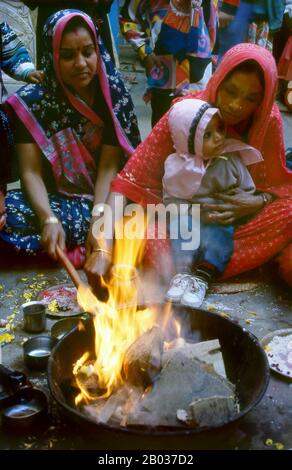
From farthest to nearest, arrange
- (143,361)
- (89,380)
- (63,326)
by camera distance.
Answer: (63,326) → (89,380) → (143,361)

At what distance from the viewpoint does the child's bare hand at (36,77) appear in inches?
139

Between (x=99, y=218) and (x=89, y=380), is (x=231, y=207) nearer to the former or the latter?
(x=99, y=218)

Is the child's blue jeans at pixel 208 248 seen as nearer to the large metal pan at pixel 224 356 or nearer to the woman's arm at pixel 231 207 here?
the woman's arm at pixel 231 207

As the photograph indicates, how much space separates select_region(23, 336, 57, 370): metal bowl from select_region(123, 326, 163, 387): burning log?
59cm

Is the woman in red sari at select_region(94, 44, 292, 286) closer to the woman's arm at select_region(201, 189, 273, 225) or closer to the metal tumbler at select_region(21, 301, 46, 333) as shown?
the woman's arm at select_region(201, 189, 273, 225)

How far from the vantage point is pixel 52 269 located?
141 inches

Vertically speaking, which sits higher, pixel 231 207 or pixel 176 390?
pixel 231 207

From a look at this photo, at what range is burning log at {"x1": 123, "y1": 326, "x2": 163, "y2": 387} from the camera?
81.1 inches

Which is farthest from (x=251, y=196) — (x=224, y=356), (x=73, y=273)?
(x=73, y=273)

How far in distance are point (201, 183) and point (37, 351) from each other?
1.50 m

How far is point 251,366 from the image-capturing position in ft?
7.23

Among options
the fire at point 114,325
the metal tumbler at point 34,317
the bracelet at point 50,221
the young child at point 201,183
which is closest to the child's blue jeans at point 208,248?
the young child at point 201,183

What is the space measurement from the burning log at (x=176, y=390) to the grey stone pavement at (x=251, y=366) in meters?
0.13

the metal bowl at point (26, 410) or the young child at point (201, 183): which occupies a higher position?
the young child at point (201, 183)
